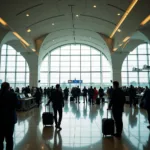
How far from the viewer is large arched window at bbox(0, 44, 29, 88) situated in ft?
115

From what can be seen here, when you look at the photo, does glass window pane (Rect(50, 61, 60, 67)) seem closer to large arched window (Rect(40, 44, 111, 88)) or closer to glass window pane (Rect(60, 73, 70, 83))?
large arched window (Rect(40, 44, 111, 88))

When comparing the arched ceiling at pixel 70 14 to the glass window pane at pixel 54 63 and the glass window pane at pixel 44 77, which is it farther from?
the glass window pane at pixel 44 77

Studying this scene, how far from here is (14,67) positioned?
35.2 metres

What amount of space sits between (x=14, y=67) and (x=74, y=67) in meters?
10.2

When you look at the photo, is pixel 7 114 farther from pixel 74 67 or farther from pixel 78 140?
pixel 74 67

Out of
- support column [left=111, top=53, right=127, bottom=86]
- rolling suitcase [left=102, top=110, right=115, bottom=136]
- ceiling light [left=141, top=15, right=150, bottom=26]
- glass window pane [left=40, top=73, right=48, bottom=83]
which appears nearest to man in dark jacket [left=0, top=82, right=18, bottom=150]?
rolling suitcase [left=102, top=110, right=115, bottom=136]

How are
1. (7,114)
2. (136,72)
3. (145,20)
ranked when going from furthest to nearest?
(136,72), (145,20), (7,114)

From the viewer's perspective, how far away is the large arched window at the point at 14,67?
115 ft

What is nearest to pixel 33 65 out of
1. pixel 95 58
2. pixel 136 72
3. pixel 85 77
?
pixel 85 77

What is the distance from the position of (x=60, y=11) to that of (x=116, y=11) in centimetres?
475

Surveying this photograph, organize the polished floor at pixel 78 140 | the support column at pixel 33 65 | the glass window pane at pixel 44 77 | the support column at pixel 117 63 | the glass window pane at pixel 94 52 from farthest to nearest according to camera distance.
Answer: the glass window pane at pixel 94 52
the glass window pane at pixel 44 77
the support column at pixel 117 63
the support column at pixel 33 65
the polished floor at pixel 78 140

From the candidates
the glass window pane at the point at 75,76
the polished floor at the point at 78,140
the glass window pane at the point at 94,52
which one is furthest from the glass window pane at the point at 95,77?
the polished floor at the point at 78,140

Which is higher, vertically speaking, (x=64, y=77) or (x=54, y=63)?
(x=54, y=63)

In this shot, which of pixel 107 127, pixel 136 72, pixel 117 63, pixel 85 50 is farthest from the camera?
pixel 85 50
